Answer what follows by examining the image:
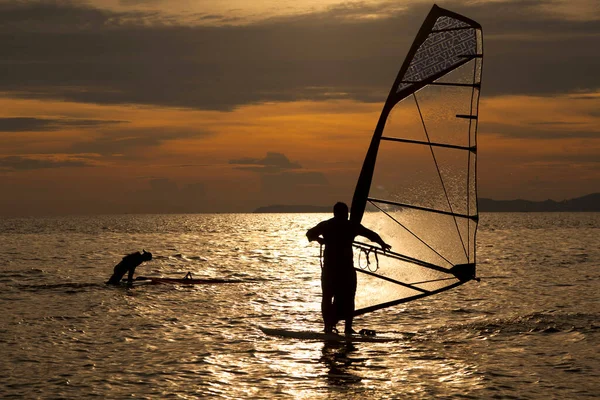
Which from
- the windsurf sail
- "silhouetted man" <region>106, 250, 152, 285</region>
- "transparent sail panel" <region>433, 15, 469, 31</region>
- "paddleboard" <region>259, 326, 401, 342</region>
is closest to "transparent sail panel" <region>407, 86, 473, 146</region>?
the windsurf sail

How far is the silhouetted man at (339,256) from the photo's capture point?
13.9 m

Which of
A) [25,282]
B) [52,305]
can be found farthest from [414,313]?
[25,282]

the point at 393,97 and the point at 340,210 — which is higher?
the point at 393,97

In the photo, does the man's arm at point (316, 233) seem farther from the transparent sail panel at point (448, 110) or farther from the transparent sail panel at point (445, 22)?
the transparent sail panel at point (445, 22)

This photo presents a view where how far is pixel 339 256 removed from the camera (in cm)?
1405

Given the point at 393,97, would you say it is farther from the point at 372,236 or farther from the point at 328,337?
the point at 328,337

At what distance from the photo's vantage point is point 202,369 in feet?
43.3

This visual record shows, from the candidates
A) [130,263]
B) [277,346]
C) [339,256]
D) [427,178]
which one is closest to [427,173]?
[427,178]

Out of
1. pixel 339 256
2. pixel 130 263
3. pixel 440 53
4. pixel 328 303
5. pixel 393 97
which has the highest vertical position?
pixel 440 53

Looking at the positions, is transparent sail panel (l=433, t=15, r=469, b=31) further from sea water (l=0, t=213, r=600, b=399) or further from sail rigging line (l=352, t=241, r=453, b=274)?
sea water (l=0, t=213, r=600, b=399)

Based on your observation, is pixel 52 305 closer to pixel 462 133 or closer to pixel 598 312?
pixel 462 133

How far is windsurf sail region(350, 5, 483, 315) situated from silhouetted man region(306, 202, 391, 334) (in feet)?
1.97

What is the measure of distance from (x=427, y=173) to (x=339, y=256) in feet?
7.96

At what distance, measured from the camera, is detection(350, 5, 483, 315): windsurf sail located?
14.6 metres
